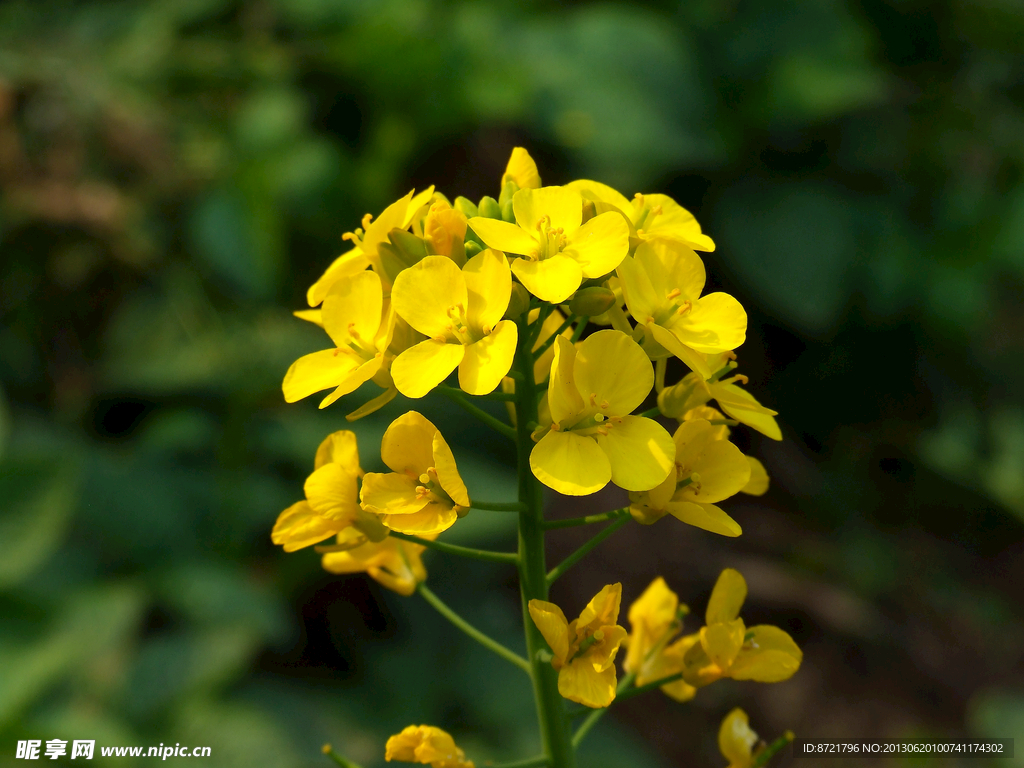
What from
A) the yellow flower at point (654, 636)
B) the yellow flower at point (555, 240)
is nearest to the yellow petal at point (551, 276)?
the yellow flower at point (555, 240)

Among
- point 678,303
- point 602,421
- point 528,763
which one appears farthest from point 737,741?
point 678,303

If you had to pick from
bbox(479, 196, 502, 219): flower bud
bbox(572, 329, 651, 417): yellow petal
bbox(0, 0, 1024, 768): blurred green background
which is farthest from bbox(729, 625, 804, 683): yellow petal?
bbox(0, 0, 1024, 768): blurred green background

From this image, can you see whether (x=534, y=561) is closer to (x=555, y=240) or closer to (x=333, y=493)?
(x=333, y=493)

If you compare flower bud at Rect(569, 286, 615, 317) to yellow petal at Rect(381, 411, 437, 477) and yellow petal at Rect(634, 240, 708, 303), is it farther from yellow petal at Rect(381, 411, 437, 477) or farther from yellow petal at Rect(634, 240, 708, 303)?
yellow petal at Rect(381, 411, 437, 477)

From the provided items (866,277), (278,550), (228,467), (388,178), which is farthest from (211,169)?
(866,277)

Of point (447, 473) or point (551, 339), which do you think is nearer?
point (447, 473)
